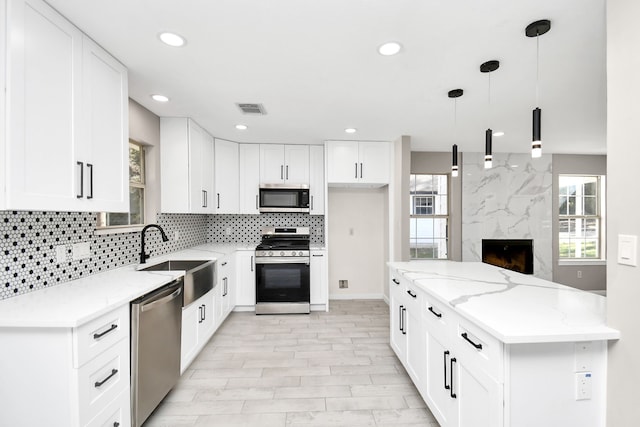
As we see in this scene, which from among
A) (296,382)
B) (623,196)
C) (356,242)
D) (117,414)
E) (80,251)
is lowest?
A: (296,382)

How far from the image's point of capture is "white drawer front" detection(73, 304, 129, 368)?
1251mm

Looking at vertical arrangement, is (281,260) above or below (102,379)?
above

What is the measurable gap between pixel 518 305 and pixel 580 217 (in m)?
5.14

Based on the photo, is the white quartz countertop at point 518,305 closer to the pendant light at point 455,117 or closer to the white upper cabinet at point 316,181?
the pendant light at point 455,117

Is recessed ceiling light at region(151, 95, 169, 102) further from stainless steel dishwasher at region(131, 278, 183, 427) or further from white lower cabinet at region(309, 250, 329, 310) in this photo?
white lower cabinet at region(309, 250, 329, 310)

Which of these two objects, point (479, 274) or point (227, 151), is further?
point (227, 151)

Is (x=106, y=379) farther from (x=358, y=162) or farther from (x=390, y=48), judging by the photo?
(x=358, y=162)

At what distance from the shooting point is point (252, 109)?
9.30 feet

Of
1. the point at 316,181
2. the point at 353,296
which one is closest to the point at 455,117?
the point at 316,181

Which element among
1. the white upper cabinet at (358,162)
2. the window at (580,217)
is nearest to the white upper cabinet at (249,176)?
the white upper cabinet at (358,162)

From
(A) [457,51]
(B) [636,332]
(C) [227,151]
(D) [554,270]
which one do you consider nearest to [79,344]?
(B) [636,332]

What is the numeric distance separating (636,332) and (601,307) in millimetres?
416

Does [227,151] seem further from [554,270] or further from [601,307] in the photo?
[554,270]

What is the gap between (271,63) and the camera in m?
1.97
